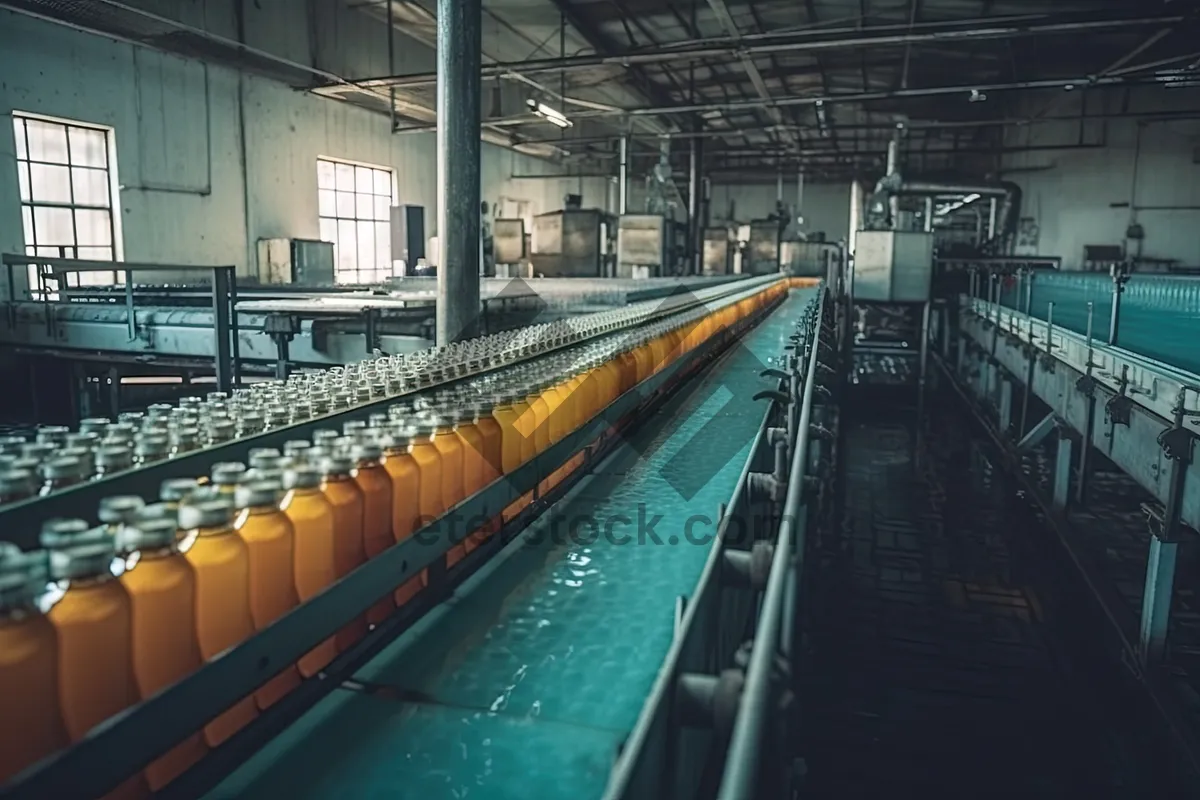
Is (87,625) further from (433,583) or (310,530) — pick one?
(433,583)

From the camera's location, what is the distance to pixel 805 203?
25234 millimetres

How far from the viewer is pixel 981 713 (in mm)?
4594

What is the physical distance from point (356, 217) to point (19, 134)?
542cm

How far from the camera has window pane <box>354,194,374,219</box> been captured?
13.2 m

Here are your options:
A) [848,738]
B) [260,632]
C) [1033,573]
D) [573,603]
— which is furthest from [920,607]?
[260,632]

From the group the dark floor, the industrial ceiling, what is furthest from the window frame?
the dark floor

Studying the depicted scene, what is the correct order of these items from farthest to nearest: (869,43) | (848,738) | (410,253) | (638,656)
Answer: (410,253) → (869,43) → (848,738) → (638,656)

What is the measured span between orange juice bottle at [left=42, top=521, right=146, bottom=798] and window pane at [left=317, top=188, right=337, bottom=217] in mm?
12206

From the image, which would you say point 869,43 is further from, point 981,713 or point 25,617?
point 25,617

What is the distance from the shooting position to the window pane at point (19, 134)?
796 cm

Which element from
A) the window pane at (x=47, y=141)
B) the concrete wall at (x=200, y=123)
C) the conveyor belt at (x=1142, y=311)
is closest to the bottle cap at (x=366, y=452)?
the conveyor belt at (x=1142, y=311)

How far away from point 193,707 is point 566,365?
135cm

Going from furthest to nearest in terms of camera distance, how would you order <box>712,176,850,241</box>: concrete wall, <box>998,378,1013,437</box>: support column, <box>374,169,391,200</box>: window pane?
<box>712,176,850,241</box>: concrete wall, <box>374,169,391,200</box>: window pane, <box>998,378,1013,437</box>: support column

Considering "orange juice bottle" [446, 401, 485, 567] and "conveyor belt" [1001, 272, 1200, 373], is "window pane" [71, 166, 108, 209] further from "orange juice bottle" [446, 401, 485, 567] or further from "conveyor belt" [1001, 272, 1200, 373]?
"conveyor belt" [1001, 272, 1200, 373]
